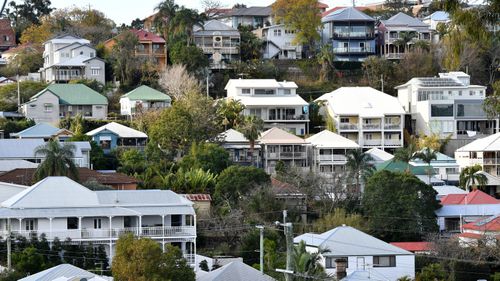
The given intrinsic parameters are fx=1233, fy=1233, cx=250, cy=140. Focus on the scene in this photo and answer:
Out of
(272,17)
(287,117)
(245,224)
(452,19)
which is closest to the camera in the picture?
(452,19)

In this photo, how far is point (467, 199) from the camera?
6550 cm

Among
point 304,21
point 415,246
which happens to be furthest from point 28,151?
point 304,21

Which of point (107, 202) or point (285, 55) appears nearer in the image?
point (107, 202)

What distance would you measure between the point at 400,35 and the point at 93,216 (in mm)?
51514

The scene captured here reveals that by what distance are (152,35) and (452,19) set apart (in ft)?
242

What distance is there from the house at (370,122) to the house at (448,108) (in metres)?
2.15

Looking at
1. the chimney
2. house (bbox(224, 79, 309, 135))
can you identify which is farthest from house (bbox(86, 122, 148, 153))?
the chimney

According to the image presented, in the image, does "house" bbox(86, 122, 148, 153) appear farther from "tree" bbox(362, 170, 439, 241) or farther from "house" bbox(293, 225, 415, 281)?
"house" bbox(293, 225, 415, 281)

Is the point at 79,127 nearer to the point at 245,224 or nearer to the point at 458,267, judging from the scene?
the point at 245,224

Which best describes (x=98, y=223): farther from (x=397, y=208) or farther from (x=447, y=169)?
(x=447, y=169)

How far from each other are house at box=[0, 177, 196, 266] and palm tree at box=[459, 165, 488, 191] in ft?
84.1

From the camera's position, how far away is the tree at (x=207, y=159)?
2594 inches

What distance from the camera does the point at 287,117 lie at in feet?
274

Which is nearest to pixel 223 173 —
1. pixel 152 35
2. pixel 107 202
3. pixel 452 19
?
pixel 107 202
